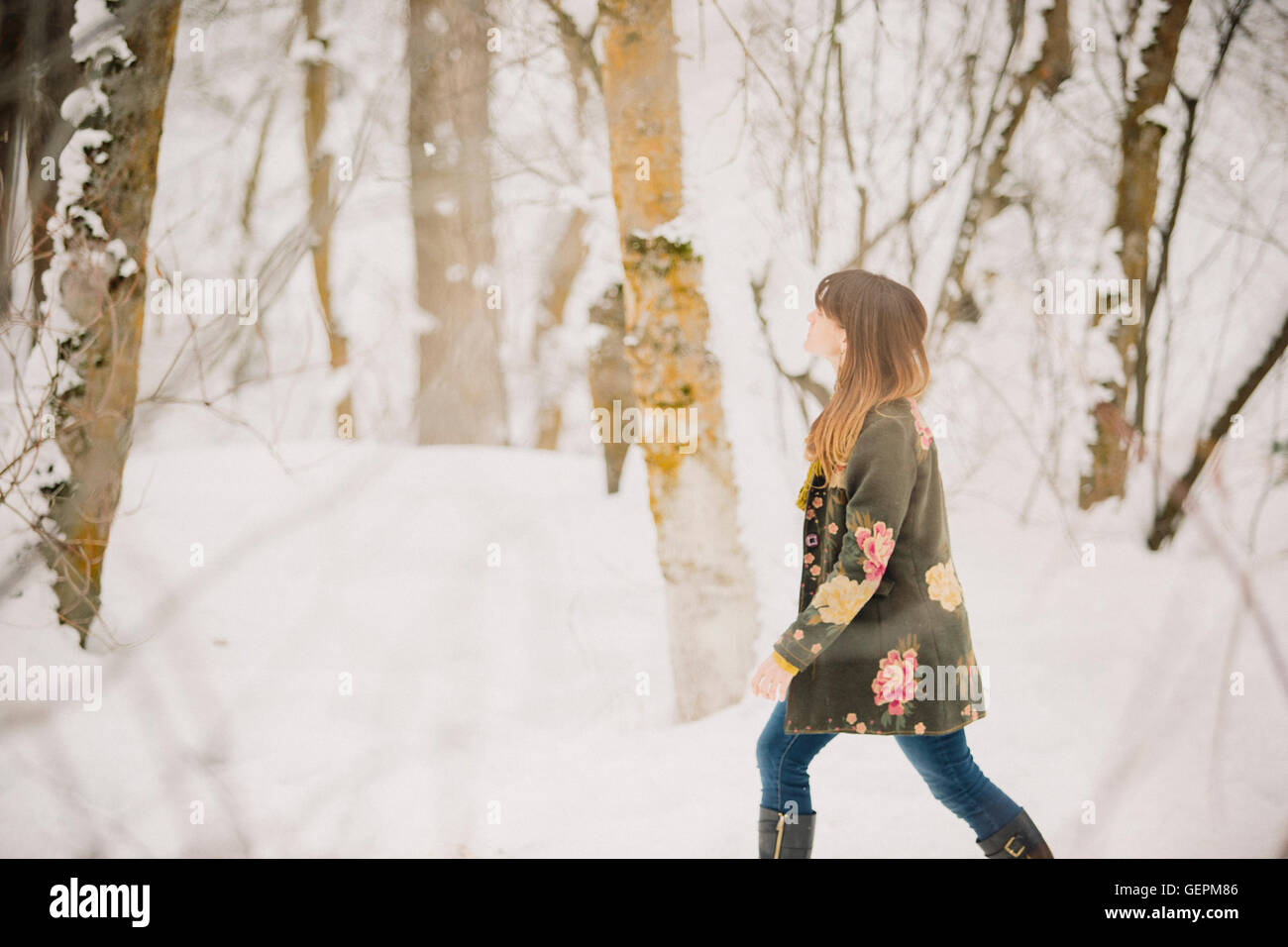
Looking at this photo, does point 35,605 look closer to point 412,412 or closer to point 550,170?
point 412,412

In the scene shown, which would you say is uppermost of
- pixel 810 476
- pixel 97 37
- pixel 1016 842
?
pixel 97 37

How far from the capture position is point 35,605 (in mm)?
3195

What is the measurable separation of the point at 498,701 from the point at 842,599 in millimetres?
1798

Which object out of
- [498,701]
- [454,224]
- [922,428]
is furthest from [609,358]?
[922,428]

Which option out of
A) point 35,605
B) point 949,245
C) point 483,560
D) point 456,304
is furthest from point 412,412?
point 949,245

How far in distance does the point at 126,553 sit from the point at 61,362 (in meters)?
0.80

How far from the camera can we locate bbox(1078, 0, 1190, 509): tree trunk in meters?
3.64

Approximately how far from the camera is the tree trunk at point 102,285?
3045 mm

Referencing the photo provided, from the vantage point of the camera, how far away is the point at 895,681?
1.89 meters

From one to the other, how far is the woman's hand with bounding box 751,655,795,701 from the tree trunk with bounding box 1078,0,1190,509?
257 centimetres

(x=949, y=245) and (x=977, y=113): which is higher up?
(x=977, y=113)

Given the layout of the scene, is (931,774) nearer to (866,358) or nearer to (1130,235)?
(866,358)
